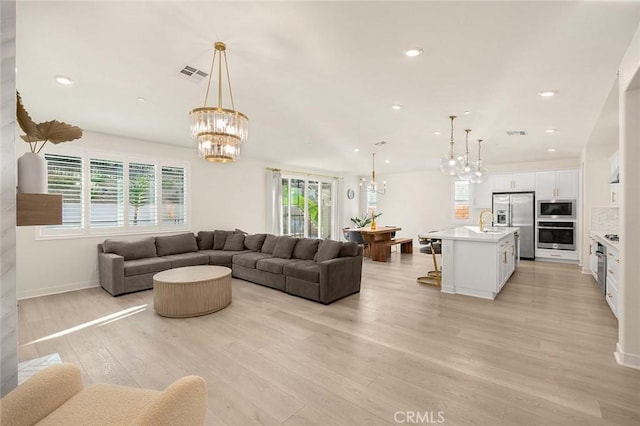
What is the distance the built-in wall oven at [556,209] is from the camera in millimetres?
7215

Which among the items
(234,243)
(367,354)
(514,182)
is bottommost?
(367,354)

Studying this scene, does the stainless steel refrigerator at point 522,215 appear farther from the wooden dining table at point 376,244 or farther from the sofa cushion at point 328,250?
the sofa cushion at point 328,250

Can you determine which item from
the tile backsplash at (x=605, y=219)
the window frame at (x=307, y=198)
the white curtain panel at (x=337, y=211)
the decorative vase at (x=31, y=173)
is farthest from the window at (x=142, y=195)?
the tile backsplash at (x=605, y=219)

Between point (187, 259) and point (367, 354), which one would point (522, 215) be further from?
point (187, 259)

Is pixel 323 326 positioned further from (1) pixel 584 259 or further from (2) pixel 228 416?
(1) pixel 584 259

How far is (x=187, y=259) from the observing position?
542 cm

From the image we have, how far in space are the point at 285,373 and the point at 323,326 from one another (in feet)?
3.40

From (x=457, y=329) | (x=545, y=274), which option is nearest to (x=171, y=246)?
(x=457, y=329)

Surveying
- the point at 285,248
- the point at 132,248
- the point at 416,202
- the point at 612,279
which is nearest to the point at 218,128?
the point at 285,248

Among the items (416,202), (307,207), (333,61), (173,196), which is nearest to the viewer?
(333,61)

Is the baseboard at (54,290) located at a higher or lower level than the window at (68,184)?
lower

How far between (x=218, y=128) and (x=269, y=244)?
3.46 metres

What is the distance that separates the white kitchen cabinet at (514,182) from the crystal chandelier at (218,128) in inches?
305

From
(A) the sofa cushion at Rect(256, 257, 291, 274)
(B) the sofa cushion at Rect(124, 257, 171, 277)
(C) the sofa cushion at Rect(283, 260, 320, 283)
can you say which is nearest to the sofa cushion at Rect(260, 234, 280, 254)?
(A) the sofa cushion at Rect(256, 257, 291, 274)
